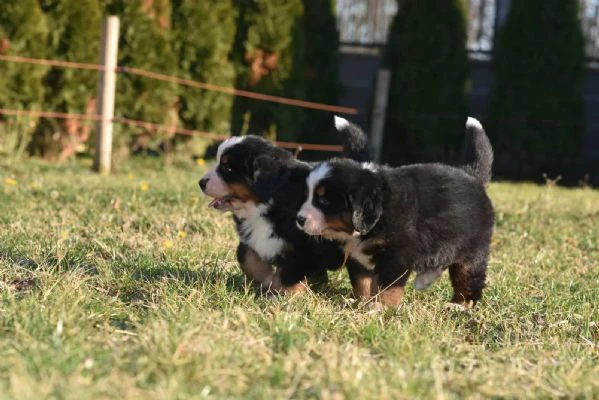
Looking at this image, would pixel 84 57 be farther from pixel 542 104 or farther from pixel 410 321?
pixel 410 321

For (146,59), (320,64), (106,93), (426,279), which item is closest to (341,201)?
(426,279)

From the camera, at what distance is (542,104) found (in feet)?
33.7

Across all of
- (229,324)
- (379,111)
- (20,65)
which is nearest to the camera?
(229,324)

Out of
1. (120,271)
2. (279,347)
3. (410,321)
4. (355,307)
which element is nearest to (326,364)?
(279,347)

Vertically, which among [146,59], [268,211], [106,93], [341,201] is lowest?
[268,211]

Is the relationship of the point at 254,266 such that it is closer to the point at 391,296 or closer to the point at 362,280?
the point at 362,280

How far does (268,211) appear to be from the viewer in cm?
378

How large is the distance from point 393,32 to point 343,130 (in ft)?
21.0

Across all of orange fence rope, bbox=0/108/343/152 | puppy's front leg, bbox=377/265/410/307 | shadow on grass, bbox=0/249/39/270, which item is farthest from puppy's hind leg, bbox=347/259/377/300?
orange fence rope, bbox=0/108/343/152

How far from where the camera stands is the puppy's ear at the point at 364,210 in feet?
11.3

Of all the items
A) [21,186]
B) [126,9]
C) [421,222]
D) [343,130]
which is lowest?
[21,186]

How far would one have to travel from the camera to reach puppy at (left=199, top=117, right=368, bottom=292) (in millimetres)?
3680

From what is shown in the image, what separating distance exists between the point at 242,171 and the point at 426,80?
6578 mm

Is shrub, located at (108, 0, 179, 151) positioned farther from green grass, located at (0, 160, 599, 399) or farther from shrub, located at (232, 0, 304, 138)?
green grass, located at (0, 160, 599, 399)
